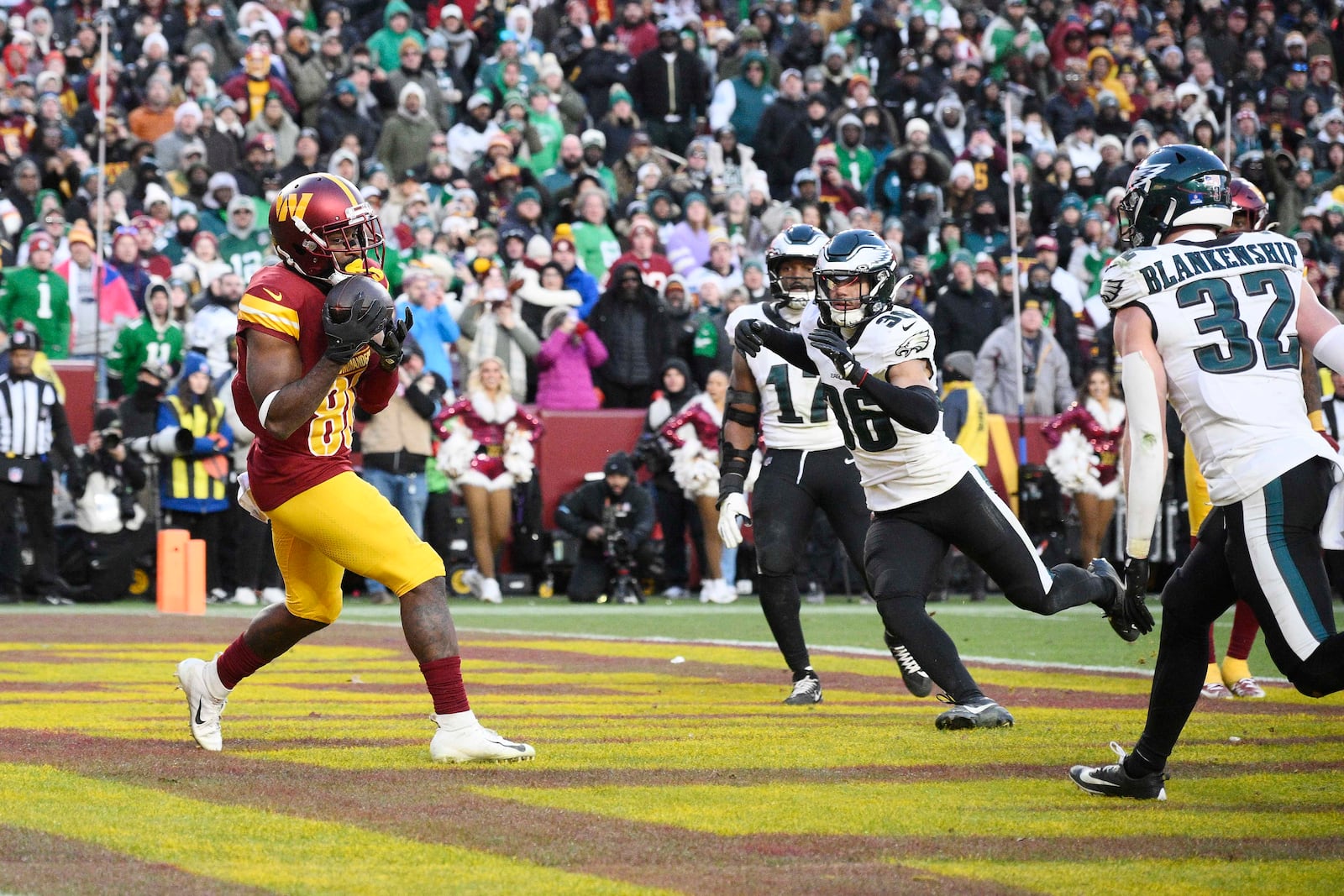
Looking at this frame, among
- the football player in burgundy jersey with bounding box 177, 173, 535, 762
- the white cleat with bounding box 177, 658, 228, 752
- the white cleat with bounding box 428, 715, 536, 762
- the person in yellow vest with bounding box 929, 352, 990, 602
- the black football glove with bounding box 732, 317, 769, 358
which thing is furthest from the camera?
the person in yellow vest with bounding box 929, 352, 990, 602

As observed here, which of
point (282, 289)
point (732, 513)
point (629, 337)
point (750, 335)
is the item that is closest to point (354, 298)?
point (282, 289)

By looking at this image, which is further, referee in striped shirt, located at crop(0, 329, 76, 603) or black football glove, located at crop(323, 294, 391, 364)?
referee in striped shirt, located at crop(0, 329, 76, 603)

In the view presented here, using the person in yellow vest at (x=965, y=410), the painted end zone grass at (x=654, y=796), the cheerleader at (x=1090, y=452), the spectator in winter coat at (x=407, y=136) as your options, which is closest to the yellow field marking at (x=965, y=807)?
the painted end zone grass at (x=654, y=796)

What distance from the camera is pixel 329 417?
6.61 metres

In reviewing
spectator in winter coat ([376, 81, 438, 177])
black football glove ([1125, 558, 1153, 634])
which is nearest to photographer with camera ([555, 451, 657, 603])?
spectator in winter coat ([376, 81, 438, 177])

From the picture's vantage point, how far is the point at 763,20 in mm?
23797

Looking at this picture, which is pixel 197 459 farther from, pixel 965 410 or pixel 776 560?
pixel 776 560

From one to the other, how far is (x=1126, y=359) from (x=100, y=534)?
13.3 m

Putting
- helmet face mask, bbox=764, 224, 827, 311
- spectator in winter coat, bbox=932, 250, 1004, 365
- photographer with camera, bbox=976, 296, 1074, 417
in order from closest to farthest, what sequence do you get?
1. helmet face mask, bbox=764, 224, 827, 311
2. photographer with camera, bbox=976, 296, 1074, 417
3. spectator in winter coat, bbox=932, 250, 1004, 365

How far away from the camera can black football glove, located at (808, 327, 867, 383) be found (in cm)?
708

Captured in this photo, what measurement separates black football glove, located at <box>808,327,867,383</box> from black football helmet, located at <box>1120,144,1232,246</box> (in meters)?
1.40

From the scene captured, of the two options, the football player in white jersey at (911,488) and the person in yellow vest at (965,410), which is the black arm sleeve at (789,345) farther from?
the person in yellow vest at (965,410)

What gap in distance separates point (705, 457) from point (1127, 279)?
1201 cm

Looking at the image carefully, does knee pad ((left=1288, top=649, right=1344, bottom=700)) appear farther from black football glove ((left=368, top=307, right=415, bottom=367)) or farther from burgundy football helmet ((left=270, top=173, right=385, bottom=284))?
burgundy football helmet ((left=270, top=173, right=385, bottom=284))
